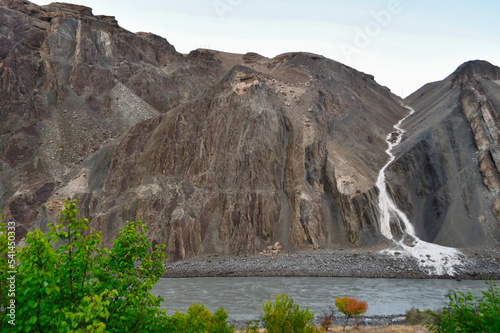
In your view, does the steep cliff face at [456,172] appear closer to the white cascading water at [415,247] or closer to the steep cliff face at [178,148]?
the white cascading water at [415,247]

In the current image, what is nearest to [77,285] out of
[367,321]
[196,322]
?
[196,322]

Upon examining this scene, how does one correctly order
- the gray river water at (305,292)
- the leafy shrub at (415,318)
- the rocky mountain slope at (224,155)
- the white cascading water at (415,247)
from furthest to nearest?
1. the rocky mountain slope at (224,155)
2. the white cascading water at (415,247)
3. the gray river water at (305,292)
4. the leafy shrub at (415,318)

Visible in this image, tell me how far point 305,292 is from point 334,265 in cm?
1088

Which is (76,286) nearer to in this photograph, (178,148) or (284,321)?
(284,321)

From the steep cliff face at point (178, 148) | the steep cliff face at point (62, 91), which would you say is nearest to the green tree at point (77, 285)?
the steep cliff face at point (178, 148)

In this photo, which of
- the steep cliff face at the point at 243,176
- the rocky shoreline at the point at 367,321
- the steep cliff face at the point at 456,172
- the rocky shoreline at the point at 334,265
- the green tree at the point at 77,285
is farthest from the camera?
the steep cliff face at the point at 243,176

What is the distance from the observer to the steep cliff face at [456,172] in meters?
46.9

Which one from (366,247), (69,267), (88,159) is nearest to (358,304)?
(69,267)

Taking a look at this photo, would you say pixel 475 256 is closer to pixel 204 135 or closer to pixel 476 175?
pixel 476 175

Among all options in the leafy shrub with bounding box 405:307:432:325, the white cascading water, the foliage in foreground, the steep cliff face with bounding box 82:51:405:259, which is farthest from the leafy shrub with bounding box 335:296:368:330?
the steep cliff face with bounding box 82:51:405:259

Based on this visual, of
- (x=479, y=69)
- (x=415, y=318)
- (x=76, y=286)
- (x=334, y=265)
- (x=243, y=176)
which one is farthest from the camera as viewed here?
(x=479, y=69)

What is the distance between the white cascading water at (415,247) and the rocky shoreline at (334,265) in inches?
30.9

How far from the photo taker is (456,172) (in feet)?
179

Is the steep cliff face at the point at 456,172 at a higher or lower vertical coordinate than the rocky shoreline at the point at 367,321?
higher
